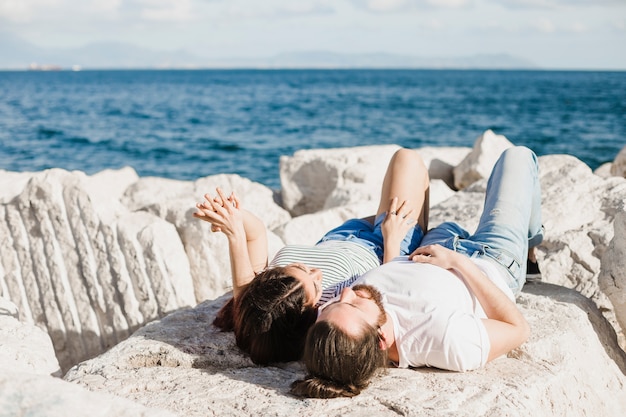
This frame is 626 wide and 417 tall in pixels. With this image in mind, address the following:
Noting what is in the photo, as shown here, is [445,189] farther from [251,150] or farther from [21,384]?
[251,150]

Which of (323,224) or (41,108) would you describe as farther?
(41,108)

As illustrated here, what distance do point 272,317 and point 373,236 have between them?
1.19 metres

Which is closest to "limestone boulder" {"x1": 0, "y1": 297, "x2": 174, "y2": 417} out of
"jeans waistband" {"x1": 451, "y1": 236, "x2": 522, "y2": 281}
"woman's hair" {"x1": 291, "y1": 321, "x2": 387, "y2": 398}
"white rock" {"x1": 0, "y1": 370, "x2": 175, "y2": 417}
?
"white rock" {"x1": 0, "y1": 370, "x2": 175, "y2": 417}

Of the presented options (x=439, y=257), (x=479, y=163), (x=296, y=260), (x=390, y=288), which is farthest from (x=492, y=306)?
(x=479, y=163)

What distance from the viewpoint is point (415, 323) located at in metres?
3.07

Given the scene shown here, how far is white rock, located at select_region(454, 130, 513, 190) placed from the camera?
8492mm

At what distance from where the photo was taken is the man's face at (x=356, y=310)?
113 inches

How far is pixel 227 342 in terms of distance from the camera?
141 inches

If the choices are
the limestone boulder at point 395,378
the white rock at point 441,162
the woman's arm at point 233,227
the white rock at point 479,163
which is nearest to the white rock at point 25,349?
the limestone boulder at point 395,378

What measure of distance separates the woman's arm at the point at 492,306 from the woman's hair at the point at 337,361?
58cm

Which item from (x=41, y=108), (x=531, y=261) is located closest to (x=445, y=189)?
(x=531, y=261)

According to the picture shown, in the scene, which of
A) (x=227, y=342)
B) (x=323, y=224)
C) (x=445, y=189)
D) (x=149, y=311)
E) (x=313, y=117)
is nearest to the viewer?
(x=227, y=342)

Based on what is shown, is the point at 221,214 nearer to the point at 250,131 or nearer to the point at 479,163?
the point at 479,163

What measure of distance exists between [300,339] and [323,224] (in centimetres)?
256
